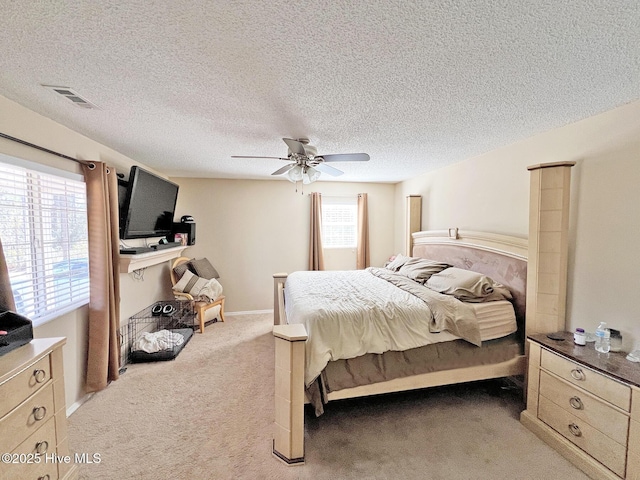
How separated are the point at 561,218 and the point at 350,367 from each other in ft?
6.63

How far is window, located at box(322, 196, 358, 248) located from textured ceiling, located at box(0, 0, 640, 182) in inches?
105

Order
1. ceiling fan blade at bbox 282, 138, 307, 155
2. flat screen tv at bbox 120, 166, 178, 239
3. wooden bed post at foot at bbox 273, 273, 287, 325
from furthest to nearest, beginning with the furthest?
1. wooden bed post at foot at bbox 273, 273, 287, 325
2. flat screen tv at bbox 120, 166, 178, 239
3. ceiling fan blade at bbox 282, 138, 307, 155

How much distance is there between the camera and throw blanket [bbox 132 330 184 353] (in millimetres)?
3143

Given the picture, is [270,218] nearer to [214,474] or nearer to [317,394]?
[317,394]

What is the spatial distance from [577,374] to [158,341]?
401cm

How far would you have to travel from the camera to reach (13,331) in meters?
1.43

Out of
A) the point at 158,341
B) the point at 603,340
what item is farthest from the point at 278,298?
the point at 603,340

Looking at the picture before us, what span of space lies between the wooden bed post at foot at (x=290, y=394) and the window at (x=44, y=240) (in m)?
1.85

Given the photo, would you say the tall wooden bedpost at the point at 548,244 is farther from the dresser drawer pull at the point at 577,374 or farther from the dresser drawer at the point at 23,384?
the dresser drawer at the point at 23,384

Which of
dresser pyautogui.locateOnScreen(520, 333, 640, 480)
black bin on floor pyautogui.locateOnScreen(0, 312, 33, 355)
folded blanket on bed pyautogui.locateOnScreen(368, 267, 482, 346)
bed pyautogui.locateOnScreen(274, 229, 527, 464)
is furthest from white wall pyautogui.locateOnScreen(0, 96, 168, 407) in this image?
dresser pyautogui.locateOnScreen(520, 333, 640, 480)

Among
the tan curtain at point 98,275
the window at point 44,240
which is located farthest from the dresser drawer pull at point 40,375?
the tan curtain at point 98,275

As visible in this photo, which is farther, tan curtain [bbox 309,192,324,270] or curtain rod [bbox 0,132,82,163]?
tan curtain [bbox 309,192,324,270]

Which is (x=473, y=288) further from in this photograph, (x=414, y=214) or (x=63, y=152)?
(x=63, y=152)

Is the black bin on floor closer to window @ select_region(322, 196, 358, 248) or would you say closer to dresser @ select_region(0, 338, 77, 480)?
dresser @ select_region(0, 338, 77, 480)
